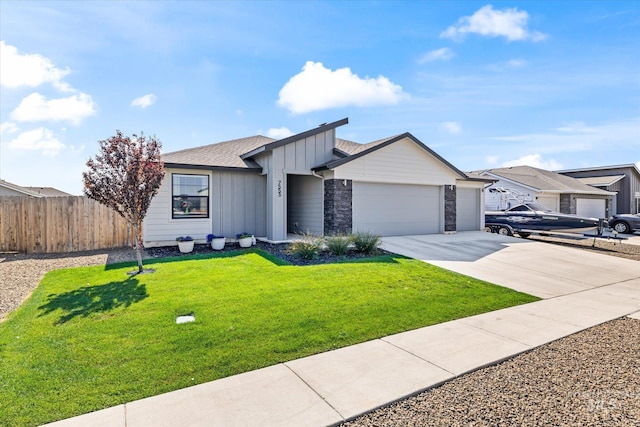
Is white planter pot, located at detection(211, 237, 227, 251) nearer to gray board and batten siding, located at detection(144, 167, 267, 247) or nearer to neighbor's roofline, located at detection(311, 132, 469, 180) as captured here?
gray board and batten siding, located at detection(144, 167, 267, 247)

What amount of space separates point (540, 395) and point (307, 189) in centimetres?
1202

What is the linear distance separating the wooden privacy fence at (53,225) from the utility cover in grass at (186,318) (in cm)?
835

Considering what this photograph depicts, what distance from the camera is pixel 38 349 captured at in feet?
12.8

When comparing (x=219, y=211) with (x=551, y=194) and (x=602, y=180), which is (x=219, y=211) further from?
(x=602, y=180)

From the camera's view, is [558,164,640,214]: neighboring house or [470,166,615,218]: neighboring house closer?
[470,166,615,218]: neighboring house

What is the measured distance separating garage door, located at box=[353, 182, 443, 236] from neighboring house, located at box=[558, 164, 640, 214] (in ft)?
68.5

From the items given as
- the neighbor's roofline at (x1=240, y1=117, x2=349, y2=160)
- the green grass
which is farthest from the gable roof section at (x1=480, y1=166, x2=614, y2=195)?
the green grass

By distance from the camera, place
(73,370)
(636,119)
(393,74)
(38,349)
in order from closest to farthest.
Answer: (73,370) → (38,349) → (393,74) → (636,119)

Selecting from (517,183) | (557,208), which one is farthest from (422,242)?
(557,208)

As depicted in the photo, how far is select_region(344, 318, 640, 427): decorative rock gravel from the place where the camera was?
2.71 m

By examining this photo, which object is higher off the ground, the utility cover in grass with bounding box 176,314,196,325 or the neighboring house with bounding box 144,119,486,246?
the neighboring house with bounding box 144,119,486,246

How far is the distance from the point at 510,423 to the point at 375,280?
4581 millimetres

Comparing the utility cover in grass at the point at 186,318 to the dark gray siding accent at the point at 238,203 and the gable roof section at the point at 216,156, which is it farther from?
the dark gray siding accent at the point at 238,203

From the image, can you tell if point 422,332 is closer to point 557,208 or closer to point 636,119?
point 636,119
